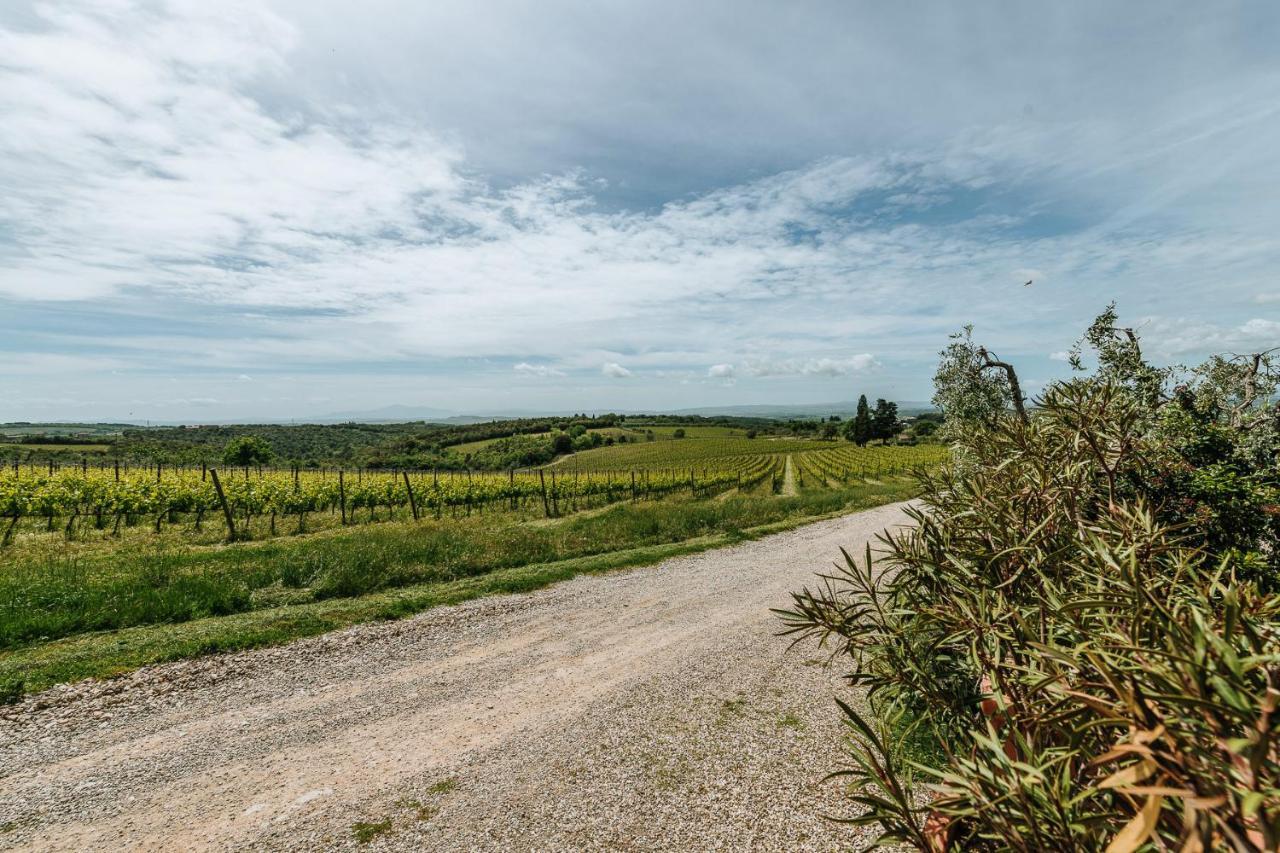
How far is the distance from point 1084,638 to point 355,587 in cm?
1252

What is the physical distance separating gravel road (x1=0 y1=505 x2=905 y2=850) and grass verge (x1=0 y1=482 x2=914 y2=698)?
54 cm

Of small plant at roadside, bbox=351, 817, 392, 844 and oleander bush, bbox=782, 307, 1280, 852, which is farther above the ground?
oleander bush, bbox=782, 307, 1280, 852

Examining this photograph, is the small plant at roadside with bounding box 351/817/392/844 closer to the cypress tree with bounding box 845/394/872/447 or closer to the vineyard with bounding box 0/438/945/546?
the vineyard with bounding box 0/438/945/546

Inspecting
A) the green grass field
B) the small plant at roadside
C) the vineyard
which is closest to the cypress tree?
the vineyard

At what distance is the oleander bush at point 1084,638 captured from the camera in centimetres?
125

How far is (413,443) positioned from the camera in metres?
122

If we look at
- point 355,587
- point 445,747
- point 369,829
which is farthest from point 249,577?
point 369,829

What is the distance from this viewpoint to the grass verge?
303 inches

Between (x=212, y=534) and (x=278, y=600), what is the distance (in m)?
12.4

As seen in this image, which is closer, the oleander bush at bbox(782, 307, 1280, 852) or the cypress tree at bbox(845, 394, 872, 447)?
the oleander bush at bbox(782, 307, 1280, 852)

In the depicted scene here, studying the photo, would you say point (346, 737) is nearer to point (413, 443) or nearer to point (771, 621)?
point (771, 621)

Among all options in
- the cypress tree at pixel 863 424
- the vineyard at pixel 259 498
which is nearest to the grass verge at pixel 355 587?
the vineyard at pixel 259 498

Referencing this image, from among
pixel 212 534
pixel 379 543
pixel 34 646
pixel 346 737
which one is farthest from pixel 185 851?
pixel 212 534

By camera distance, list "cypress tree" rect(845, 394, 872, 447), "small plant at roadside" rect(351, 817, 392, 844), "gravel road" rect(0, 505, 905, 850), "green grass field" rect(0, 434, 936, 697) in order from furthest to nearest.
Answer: "cypress tree" rect(845, 394, 872, 447)
"green grass field" rect(0, 434, 936, 697)
"gravel road" rect(0, 505, 905, 850)
"small plant at roadside" rect(351, 817, 392, 844)
